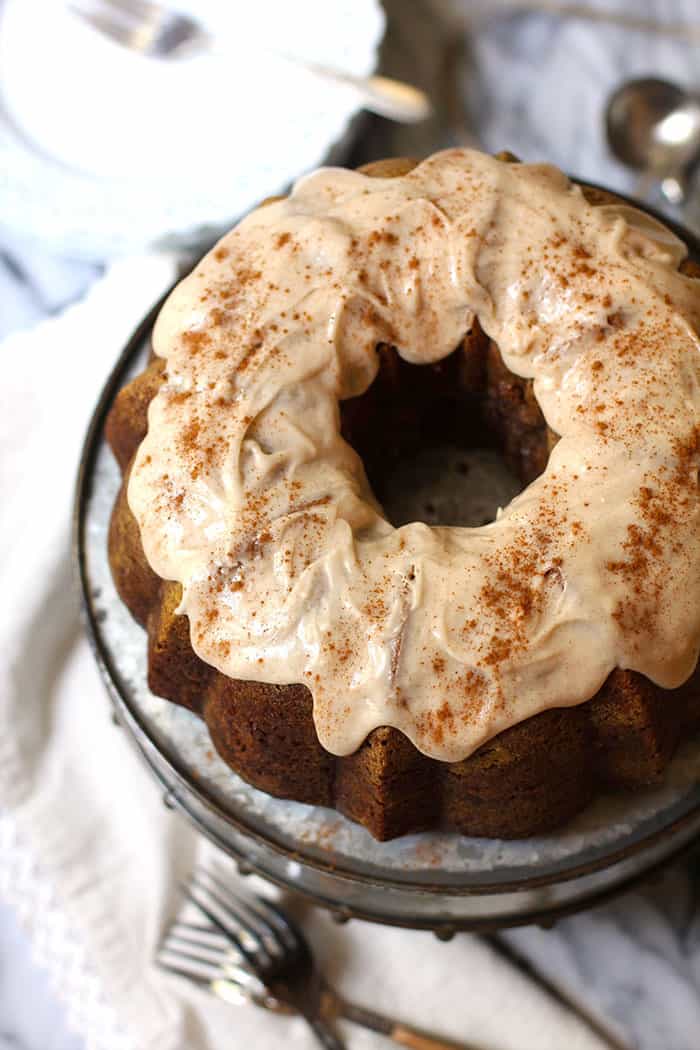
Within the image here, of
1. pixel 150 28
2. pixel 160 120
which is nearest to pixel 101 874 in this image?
pixel 160 120

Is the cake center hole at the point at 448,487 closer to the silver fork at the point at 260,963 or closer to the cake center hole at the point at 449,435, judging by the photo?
the cake center hole at the point at 449,435

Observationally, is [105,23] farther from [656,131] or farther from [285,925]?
[285,925]

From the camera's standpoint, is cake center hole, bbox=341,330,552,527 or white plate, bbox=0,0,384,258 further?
white plate, bbox=0,0,384,258

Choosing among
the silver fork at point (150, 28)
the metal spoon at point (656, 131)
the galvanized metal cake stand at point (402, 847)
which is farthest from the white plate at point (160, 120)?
the galvanized metal cake stand at point (402, 847)

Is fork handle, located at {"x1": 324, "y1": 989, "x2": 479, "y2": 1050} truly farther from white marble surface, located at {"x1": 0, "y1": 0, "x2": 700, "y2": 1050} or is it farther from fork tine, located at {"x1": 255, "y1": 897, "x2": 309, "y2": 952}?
white marble surface, located at {"x1": 0, "y1": 0, "x2": 700, "y2": 1050}

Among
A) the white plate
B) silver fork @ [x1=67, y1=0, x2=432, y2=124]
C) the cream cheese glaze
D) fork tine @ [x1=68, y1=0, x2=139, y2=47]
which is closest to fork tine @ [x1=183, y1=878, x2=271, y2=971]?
the cream cheese glaze

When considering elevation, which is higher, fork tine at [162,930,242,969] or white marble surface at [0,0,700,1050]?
white marble surface at [0,0,700,1050]

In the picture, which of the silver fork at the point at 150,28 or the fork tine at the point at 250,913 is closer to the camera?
the fork tine at the point at 250,913

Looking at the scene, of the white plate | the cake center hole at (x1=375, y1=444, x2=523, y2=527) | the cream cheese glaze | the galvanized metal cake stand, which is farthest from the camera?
the white plate
